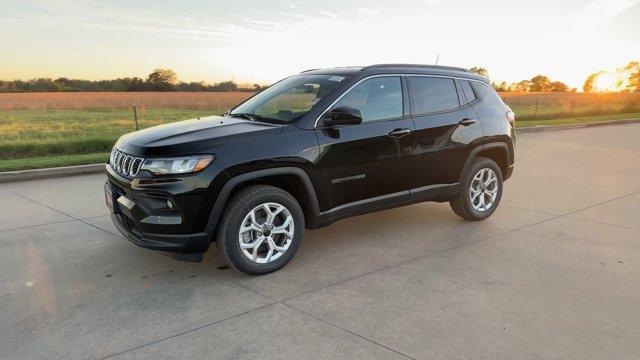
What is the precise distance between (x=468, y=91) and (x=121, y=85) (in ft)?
157

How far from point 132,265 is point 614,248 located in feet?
15.3

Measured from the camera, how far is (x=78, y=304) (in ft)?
12.4

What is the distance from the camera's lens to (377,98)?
5035mm

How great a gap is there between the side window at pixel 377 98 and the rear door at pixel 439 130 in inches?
7.7

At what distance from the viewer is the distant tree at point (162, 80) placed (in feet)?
157

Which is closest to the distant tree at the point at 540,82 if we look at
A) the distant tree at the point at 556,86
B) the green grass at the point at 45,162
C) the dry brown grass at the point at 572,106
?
the distant tree at the point at 556,86

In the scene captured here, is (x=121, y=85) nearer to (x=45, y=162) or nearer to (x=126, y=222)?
(x=45, y=162)

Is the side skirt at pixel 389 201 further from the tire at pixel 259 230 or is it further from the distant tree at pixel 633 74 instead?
the distant tree at pixel 633 74

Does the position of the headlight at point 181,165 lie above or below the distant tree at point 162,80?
below

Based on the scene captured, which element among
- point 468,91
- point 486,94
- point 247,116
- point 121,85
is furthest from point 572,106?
point 121,85

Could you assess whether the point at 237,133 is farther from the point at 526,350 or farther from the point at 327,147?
the point at 526,350

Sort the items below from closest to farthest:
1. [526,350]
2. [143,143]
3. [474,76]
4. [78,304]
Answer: [526,350]
[78,304]
[143,143]
[474,76]

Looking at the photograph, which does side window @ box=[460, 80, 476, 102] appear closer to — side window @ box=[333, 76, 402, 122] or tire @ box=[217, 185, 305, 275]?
side window @ box=[333, 76, 402, 122]

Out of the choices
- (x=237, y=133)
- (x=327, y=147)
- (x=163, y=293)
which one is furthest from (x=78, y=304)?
(x=327, y=147)
